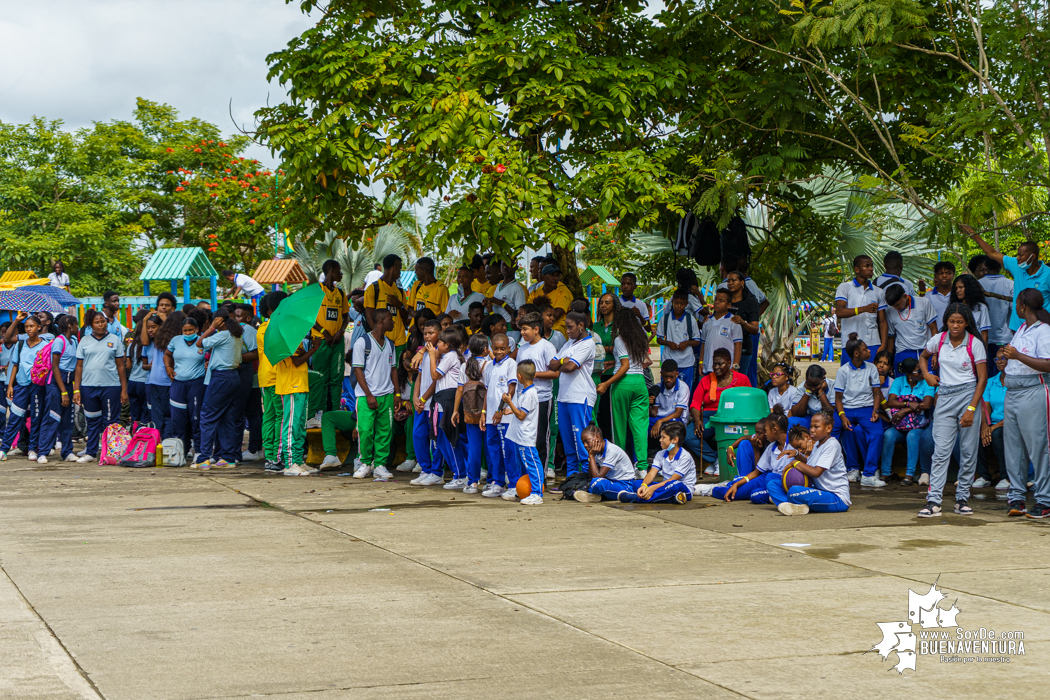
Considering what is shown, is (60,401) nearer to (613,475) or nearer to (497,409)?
(497,409)

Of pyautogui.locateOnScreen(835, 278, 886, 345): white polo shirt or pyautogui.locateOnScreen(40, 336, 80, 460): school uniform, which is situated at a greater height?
pyautogui.locateOnScreen(835, 278, 886, 345): white polo shirt

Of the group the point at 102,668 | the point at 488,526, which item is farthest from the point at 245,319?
the point at 102,668

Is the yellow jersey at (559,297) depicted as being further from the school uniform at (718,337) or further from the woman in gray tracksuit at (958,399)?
the woman in gray tracksuit at (958,399)

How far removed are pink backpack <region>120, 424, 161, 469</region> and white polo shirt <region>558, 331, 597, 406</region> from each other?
5674mm

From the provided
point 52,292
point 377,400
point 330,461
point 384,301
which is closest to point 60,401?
point 330,461

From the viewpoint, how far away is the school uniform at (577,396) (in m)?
10.3

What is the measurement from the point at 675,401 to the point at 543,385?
1794 mm

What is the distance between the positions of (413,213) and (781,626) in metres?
28.5

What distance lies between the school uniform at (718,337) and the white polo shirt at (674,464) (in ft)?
6.72

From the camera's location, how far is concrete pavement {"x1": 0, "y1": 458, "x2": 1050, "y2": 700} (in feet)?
14.8

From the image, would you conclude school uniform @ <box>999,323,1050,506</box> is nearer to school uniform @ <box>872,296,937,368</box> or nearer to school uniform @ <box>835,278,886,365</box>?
school uniform @ <box>872,296,937,368</box>

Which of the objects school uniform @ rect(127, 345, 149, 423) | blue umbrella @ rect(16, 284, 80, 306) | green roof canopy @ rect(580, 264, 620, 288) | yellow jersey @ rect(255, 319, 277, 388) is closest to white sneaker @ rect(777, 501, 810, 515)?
yellow jersey @ rect(255, 319, 277, 388)

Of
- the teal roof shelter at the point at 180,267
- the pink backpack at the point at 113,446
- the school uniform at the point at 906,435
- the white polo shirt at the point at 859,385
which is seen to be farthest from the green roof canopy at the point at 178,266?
the school uniform at the point at 906,435

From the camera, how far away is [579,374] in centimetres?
1030
